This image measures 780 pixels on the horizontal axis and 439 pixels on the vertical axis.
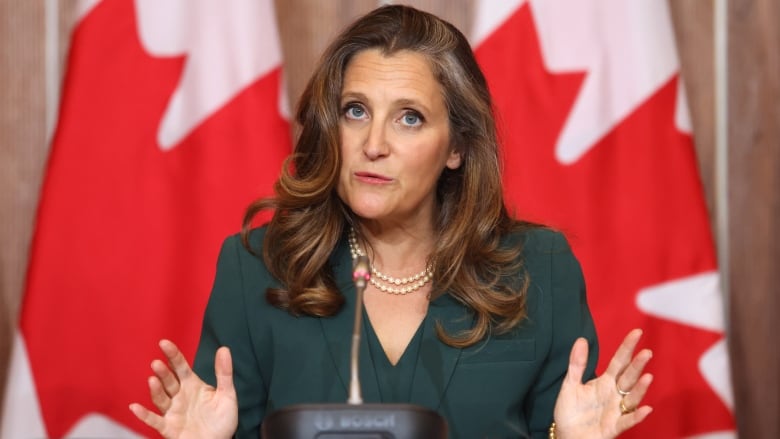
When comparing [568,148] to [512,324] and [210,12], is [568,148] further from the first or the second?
[210,12]

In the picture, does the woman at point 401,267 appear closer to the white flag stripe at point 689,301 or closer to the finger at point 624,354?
the finger at point 624,354

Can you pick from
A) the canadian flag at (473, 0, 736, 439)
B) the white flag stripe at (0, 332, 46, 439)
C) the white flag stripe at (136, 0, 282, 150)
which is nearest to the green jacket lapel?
the canadian flag at (473, 0, 736, 439)

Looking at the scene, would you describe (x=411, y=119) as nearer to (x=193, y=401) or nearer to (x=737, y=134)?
(x=193, y=401)

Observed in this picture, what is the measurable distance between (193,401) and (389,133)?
2.00ft

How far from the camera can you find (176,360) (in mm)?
1751

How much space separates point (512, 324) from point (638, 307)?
0.68m

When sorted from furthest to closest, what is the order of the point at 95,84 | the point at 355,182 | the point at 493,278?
the point at 95,84, the point at 493,278, the point at 355,182

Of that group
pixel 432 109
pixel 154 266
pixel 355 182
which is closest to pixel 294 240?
pixel 355 182

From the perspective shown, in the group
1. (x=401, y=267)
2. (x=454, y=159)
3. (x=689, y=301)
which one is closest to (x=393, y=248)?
(x=401, y=267)

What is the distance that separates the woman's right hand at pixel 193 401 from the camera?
1739mm

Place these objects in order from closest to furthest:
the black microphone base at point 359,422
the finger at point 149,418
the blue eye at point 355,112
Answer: the black microphone base at point 359,422 → the finger at point 149,418 → the blue eye at point 355,112

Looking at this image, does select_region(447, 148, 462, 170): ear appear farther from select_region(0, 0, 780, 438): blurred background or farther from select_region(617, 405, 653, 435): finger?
select_region(0, 0, 780, 438): blurred background

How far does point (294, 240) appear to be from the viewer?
2.13 m

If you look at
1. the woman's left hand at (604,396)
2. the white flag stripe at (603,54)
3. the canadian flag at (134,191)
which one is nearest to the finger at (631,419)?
the woman's left hand at (604,396)
